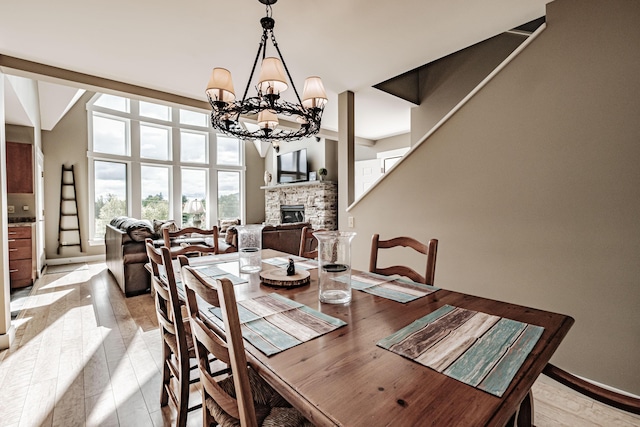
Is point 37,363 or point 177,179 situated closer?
point 37,363

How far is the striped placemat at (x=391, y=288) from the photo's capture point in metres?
1.33

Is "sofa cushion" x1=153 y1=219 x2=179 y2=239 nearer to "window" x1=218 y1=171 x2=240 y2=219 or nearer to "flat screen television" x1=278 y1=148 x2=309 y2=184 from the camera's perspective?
"window" x1=218 y1=171 x2=240 y2=219

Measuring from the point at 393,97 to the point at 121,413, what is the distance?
3.77 metres

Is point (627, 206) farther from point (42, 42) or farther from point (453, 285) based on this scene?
point (42, 42)

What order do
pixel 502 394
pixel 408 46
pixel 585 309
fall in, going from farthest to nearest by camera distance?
pixel 408 46 → pixel 585 309 → pixel 502 394

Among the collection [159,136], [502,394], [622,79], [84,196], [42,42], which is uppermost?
[159,136]

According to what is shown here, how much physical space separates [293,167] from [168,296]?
6646mm

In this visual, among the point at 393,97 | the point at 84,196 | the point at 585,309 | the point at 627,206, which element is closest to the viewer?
the point at 627,206

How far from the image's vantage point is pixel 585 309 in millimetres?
1762

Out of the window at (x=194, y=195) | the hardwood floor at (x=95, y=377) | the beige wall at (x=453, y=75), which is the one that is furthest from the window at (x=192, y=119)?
the beige wall at (x=453, y=75)

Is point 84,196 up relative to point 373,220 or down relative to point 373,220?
up

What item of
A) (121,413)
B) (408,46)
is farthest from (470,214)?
(121,413)

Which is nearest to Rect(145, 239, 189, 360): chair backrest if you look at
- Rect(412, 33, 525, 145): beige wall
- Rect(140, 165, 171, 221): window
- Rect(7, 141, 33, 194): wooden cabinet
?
Rect(412, 33, 525, 145): beige wall

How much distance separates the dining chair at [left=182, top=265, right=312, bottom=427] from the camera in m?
0.73
